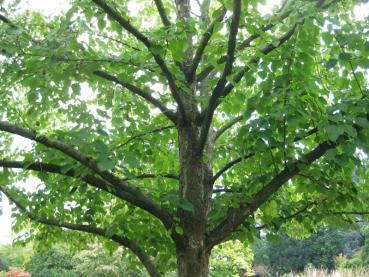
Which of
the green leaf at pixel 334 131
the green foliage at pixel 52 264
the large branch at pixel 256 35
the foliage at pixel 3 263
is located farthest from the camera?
the foliage at pixel 3 263

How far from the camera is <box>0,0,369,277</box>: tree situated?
2184mm

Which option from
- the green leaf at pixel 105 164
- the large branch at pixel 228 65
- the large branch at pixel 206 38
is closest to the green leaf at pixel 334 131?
the large branch at pixel 228 65

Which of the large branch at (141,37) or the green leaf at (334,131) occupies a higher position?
the large branch at (141,37)

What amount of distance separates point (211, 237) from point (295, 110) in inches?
37.2

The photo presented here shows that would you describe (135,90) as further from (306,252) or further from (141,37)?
(306,252)

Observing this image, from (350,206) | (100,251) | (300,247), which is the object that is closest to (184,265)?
(350,206)

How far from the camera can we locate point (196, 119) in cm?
292

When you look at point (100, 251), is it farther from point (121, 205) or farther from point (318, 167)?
point (318, 167)

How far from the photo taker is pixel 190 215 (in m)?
2.68

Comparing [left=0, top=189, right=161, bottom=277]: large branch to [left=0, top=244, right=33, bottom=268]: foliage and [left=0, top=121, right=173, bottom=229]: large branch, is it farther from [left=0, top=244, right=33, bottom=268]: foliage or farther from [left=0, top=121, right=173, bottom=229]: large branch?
[left=0, top=244, right=33, bottom=268]: foliage

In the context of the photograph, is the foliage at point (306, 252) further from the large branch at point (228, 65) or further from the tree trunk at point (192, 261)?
the large branch at point (228, 65)

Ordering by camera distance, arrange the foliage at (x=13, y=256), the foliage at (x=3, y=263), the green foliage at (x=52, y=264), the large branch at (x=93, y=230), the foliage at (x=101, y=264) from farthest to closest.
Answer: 1. the foliage at (x=3, y=263)
2. the foliage at (x=13, y=256)
3. the green foliage at (x=52, y=264)
4. the foliage at (x=101, y=264)
5. the large branch at (x=93, y=230)

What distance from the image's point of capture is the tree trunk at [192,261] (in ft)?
8.60

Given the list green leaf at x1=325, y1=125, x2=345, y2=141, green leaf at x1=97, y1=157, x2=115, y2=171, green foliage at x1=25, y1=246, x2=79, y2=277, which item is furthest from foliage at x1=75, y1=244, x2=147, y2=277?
green leaf at x1=325, y1=125, x2=345, y2=141
